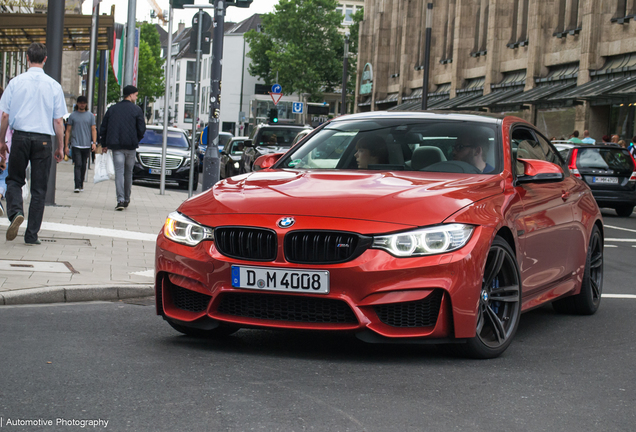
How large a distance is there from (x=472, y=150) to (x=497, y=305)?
3.91ft

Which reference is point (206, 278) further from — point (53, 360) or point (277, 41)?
point (277, 41)

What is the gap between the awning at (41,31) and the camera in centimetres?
2055

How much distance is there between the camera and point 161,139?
25047mm

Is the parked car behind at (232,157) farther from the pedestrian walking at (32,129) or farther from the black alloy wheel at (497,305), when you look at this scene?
the black alloy wheel at (497,305)

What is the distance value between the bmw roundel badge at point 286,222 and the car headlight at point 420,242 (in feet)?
1.46

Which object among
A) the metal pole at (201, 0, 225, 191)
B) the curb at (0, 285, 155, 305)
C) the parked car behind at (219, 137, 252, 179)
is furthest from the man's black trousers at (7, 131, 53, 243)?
the parked car behind at (219, 137, 252, 179)

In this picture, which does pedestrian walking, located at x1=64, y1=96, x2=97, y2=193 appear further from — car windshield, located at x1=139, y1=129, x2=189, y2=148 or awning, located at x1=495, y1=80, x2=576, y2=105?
awning, located at x1=495, y1=80, x2=576, y2=105

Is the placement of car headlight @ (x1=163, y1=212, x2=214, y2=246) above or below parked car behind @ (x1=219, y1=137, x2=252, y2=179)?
above

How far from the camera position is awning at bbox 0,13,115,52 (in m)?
20.5

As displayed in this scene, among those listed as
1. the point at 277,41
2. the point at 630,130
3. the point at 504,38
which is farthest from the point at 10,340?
the point at 277,41

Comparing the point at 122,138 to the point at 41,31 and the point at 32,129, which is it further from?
the point at 41,31

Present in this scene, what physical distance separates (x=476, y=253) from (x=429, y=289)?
0.33m

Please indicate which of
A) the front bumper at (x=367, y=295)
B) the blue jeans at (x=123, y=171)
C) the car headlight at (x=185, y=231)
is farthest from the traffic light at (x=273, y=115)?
the front bumper at (x=367, y=295)

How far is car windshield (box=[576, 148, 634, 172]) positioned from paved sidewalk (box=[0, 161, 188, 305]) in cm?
1025
